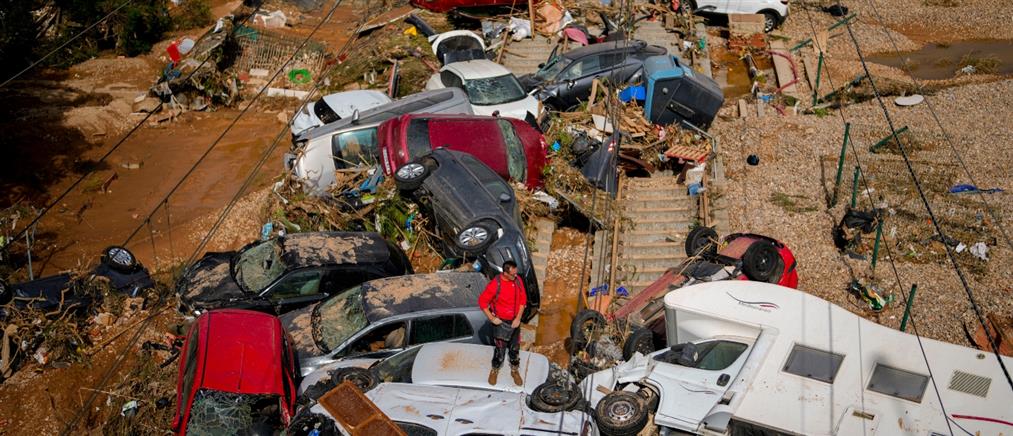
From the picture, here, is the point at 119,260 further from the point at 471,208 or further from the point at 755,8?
the point at 755,8


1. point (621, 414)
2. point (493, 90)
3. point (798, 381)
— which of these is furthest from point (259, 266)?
point (798, 381)

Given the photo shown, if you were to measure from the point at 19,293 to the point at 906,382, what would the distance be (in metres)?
10.6

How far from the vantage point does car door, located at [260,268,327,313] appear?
10562 millimetres

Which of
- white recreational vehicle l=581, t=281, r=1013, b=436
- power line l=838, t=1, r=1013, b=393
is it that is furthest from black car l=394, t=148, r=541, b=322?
power line l=838, t=1, r=1013, b=393

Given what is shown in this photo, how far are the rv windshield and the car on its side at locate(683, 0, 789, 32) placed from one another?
14670 millimetres

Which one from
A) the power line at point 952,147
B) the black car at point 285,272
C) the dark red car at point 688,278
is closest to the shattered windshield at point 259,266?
the black car at point 285,272

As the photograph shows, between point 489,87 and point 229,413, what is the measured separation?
941 cm

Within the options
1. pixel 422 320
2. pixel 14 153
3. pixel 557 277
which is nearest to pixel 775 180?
pixel 557 277

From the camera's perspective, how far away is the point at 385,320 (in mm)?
9375

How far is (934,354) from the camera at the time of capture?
27.0 feet

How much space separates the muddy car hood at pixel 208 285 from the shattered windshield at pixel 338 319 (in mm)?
1256

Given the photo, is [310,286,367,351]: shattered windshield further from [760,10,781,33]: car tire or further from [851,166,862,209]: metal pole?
[760,10,781,33]: car tire

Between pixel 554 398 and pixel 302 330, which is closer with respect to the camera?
pixel 554 398

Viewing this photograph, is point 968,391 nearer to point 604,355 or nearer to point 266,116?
point 604,355
